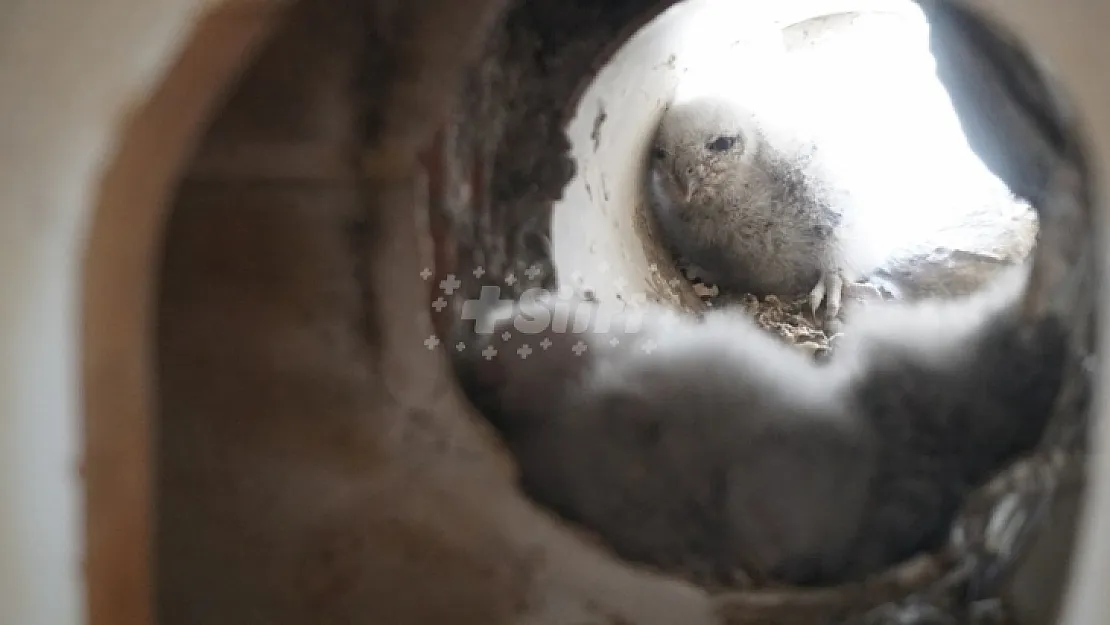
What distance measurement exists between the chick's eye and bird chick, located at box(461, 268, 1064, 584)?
1293 millimetres

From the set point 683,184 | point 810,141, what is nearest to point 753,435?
point 683,184

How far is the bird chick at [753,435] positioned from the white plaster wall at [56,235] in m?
0.17

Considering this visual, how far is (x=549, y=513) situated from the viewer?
3.32 ft

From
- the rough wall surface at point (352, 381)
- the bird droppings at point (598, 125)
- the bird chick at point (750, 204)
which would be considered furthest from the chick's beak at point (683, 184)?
the rough wall surface at point (352, 381)

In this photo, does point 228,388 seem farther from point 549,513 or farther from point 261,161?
point 549,513

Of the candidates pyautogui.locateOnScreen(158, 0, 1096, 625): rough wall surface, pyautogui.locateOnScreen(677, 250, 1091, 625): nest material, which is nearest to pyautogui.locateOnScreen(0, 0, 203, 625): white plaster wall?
pyautogui.locateOnScreen(158, 0, 1096, 625): rough wall surface

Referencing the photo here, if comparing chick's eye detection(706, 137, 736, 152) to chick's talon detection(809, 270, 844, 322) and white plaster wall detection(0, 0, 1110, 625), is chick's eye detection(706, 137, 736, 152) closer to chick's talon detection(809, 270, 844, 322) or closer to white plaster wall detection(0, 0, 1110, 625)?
chick's talon detection(809, 270, 844, 322)

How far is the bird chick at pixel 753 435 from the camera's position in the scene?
94 centimetres

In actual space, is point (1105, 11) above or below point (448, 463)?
above

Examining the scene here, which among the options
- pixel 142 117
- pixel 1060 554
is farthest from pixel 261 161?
pixel 1060 554

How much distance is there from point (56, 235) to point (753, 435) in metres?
0.81

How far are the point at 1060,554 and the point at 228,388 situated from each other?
3.15 feet

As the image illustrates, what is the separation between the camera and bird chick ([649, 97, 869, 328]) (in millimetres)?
2148

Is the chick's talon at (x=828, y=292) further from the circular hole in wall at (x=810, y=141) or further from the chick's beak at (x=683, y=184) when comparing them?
the chick's beak at (x=683, y=184)
